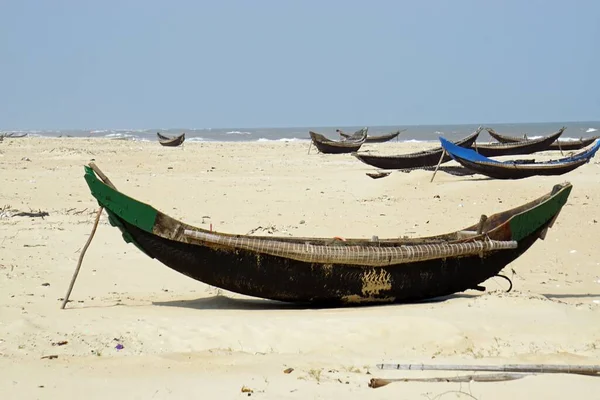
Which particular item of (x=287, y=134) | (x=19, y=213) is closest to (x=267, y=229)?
(x=19, y=213)

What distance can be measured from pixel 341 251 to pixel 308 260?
0.30 metres

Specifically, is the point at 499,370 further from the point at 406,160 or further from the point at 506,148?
the point at 506,148

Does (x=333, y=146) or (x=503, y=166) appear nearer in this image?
(x=503, y=166)

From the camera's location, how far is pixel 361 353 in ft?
16.1

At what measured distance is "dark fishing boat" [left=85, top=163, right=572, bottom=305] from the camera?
588cm

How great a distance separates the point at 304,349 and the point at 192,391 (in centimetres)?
126

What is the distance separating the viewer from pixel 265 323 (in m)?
5.46

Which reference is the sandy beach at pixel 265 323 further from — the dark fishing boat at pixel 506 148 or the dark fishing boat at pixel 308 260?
the dark fishing boat at pixel 506 148

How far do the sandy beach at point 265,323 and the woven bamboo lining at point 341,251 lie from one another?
42 centimetres

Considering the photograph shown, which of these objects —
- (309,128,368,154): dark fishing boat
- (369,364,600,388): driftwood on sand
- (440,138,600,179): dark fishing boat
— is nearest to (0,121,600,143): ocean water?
(309,128,368,154): dark fishing boat

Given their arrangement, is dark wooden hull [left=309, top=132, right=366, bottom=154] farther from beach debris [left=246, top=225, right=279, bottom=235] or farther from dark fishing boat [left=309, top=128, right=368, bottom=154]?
beach debris [left=246, top=225, right=279, bottom=235]

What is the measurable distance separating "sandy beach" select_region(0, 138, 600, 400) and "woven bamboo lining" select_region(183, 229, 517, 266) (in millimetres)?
417

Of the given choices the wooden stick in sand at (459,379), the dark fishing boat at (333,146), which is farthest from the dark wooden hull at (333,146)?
the wooden stick in sand at (459,379)

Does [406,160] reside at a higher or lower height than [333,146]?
higher
